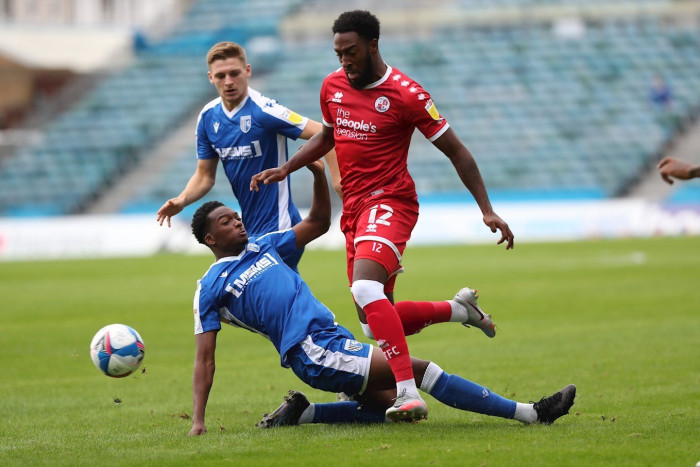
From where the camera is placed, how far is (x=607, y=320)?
1305 centimetres

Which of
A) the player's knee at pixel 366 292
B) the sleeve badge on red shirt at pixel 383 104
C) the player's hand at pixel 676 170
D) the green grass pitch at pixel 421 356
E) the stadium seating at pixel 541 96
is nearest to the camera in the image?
the player's hand at pixel 676 170

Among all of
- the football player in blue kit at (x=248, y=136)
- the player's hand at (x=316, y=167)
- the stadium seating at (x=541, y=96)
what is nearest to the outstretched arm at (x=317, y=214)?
the player's hand at (x=316, y=167)

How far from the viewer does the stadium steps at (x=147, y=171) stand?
3728 cm

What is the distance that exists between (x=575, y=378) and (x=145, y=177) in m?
31.4

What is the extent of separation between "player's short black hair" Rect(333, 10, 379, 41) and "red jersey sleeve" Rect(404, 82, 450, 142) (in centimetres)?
42

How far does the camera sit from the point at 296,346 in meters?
6.62

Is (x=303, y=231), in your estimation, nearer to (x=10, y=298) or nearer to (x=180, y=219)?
(x=10, y=298)

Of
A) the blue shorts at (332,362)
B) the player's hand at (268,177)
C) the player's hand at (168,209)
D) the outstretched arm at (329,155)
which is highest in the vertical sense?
the outstretched arm at (329,155)

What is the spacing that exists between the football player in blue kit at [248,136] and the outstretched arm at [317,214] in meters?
0.46

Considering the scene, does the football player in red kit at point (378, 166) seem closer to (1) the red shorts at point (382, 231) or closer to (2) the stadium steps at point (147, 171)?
(1) the red shorts at point (382, 231)

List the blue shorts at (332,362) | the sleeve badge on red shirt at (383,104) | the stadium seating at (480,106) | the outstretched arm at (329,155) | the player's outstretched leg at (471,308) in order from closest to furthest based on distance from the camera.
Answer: the blue shorts at (332,362) → the sleeve badge on red shirt at (383,104) → the player's outstretched leg at (471,308) → the outstretched arm at (329,155) → the stadium seating at (480,106)

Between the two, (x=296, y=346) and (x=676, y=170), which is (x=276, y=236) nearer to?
(x=296, y=346)

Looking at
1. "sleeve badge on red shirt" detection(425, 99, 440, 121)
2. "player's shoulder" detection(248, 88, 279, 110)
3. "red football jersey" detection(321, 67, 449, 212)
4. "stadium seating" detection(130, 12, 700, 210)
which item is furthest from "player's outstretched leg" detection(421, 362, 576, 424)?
"stadium seating" detection(130, 12, 700, 210)

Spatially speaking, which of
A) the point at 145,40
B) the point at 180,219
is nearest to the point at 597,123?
the point at 180,219
